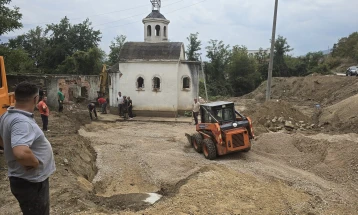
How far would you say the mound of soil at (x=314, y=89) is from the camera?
84.4ft

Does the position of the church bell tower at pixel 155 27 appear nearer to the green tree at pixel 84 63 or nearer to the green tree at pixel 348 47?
the green tree at pixel 84 63

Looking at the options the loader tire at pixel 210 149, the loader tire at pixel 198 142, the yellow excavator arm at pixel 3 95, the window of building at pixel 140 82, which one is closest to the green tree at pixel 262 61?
the window of building at pixel 140 82

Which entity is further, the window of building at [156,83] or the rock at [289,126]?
the window of building at [156,83]

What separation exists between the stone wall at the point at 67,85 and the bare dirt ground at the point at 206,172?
14.7 feet

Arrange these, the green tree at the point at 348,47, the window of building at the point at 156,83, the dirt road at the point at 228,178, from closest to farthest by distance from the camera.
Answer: the dirt road at the point at 228,178 < the window of building at the point at 156,83 < the green tree at the point at 348,47

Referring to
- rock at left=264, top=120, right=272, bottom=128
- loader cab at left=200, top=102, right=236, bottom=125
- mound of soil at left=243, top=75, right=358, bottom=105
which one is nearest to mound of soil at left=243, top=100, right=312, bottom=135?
rock at left=264, top=120, right=272, bottom=128

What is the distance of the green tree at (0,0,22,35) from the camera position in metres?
19.1

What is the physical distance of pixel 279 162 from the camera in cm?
1126

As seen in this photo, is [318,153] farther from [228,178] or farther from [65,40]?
[65,40]

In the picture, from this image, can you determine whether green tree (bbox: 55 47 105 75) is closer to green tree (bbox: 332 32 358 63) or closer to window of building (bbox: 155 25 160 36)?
window of building (bbox: 155 25 160 36)

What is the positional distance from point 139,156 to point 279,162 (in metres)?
5.00

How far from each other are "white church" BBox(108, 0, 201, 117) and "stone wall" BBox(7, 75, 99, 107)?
3.05 meters

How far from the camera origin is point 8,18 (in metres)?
19.4

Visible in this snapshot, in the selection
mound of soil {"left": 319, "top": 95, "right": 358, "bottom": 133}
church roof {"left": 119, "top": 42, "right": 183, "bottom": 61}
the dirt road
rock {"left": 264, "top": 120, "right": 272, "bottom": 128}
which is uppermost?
church roof {"left": 119, "top": 42, "right": 183, "bottom": 61}
